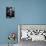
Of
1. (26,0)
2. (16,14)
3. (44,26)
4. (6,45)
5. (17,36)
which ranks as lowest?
(6,45)

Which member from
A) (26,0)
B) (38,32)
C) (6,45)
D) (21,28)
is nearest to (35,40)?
(38,32)

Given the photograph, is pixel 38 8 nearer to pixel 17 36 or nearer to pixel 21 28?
pixel 21 28

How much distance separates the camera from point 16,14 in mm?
3162

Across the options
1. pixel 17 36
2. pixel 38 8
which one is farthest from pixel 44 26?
pixel 17 36

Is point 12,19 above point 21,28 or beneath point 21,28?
above

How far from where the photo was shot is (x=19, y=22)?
Result: 3.16 meters

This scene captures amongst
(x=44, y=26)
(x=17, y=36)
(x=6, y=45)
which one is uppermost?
(x=44, y=26)

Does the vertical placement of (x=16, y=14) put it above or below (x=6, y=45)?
above

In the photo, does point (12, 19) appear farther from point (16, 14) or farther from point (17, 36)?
point (17, 36)

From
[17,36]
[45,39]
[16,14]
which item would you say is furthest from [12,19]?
[45,39]

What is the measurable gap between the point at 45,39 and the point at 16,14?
0.85 metres

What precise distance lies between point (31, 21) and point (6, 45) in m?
0.77

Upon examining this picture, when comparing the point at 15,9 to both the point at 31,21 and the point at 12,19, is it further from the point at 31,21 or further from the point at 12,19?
the point at 31,21

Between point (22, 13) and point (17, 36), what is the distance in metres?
0.53
